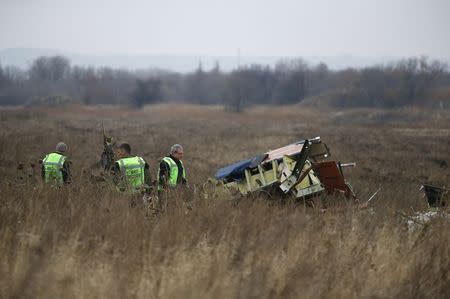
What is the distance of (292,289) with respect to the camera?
17.0 feet

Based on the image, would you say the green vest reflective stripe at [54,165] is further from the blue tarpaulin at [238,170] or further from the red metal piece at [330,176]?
the red metal piece at [330,176]

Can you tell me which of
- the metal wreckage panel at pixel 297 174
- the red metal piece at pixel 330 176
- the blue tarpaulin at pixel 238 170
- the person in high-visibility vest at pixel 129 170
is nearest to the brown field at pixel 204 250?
the person in high-visibility vest at pixel 129 170

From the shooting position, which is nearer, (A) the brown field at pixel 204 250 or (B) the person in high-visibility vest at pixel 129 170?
(A) the brown field at pixel 204 250

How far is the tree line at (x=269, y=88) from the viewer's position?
60375mm

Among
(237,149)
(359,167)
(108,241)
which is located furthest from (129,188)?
(237,149)

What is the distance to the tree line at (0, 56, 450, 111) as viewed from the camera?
60.4 metres

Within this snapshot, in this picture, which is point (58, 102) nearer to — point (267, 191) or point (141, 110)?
point (141, 110)

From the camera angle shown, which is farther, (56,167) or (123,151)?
(56,167)

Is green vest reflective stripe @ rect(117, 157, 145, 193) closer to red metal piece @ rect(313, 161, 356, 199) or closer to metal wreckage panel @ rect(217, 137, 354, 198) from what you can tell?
metal wreckage panel @ rect(217, 137, 354, 198)

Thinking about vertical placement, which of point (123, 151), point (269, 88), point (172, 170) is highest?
point (123, 151)

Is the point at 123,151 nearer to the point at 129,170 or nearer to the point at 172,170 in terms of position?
the point at 129,170

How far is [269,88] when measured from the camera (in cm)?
6981

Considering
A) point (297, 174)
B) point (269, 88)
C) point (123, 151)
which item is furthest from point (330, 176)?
point (269, 88)

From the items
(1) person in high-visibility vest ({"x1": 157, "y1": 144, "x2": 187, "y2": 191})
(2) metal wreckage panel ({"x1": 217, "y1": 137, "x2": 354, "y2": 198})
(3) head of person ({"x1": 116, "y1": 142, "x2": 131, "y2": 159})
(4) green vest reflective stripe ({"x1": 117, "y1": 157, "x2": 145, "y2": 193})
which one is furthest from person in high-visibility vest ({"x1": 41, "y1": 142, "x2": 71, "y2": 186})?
(2) metal wreckage panel ({"x1": 217, "y1": 137, "x2": 354, "y2": 198})
